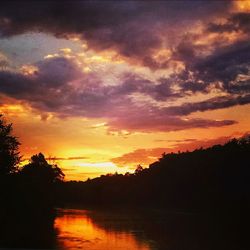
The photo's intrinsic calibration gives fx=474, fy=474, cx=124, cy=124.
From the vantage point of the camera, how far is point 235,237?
155 feet

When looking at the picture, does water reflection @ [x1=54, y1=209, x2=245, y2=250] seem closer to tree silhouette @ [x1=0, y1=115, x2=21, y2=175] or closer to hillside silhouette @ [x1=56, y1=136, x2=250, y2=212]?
tree silhouette @ [x1=0, y1=115, x2=21, y2=175]

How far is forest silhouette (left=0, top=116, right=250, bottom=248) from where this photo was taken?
5103 cm

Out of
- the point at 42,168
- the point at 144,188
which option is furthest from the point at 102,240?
the point at 144,188

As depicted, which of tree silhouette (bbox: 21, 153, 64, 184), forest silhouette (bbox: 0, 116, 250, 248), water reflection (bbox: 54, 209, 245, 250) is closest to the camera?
water reflection (bbox: 54, 209, 245, 250)

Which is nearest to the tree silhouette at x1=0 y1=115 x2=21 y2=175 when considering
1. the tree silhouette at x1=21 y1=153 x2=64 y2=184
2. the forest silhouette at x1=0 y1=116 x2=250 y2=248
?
the forest silhouette at x1=0 y1=116 x2=250 y2=248

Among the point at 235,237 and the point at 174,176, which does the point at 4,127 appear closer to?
the point at 235,237

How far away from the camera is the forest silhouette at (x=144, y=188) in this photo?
51031mm

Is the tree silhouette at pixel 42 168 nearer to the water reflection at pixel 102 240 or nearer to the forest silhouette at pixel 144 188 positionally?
the forest silhouette at pixel 144 188

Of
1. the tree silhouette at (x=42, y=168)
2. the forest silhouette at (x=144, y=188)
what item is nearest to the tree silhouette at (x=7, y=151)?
the forest silhouette at (x=144, y=188)

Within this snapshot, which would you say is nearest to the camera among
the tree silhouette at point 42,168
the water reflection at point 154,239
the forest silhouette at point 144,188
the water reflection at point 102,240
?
the water reflection at point 102,240

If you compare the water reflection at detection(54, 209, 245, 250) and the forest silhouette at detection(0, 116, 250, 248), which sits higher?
the forest silhouette at detection(0, 116, 250, 248)

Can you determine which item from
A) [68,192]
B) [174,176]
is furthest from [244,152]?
[68,192]

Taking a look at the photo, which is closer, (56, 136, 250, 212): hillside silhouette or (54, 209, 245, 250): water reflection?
(54, 209, 245, 250): water reflection

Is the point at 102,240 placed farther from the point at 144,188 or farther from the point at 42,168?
the point at 144,188
